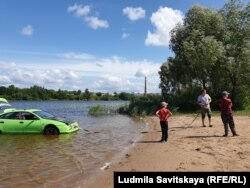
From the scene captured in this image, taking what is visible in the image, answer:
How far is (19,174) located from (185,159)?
512 centimetres

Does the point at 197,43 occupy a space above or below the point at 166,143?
above

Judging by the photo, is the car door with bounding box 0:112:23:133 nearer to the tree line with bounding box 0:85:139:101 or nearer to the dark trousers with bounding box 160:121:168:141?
the dark trousers with bounding box 160:121:168:141

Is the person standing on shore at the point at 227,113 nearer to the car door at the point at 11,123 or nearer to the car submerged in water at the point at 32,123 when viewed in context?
the car submerged in water at the point at 32,123

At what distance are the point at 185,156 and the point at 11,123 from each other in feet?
40.7

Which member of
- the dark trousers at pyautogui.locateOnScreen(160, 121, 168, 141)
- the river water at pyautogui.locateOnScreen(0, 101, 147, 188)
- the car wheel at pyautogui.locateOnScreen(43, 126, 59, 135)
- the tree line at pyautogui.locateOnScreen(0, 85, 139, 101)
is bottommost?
the river water at pyautogui.locateOnScreen(0, 101, 147, 188)

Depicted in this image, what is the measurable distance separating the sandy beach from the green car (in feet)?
17.8

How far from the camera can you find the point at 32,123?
22719 millimetres

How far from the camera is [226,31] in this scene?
42.5m

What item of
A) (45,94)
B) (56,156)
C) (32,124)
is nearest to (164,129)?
(56,156)

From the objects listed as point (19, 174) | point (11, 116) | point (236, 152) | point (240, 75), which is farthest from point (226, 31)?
point (19, 174)

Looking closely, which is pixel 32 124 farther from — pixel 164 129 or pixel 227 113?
pixel 227 113

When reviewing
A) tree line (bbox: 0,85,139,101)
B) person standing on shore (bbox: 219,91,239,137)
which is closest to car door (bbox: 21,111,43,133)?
person standing on shore (bbox: 219,91,239,137)

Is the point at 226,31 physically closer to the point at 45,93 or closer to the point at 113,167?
the point at 113,167

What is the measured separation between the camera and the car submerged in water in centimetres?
2247
